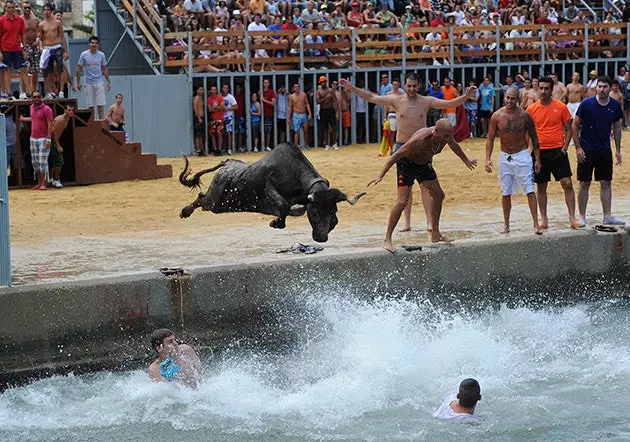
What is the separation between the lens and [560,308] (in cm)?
1487

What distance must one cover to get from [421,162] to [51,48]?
973 centimetres

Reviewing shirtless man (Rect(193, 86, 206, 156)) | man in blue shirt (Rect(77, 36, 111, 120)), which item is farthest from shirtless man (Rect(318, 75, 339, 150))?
man in blue shirt (Rect(77, 36, 111, 120))

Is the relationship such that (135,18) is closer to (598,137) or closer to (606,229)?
(598,137)

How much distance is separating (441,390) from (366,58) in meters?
17.8

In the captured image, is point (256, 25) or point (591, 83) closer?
point (256, 25)

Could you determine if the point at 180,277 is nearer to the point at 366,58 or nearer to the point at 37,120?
the point at 37,120

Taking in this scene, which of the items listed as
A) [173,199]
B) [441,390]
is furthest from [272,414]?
[173,199]

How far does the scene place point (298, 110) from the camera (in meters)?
27.7

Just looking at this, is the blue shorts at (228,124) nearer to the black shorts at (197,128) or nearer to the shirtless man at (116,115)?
the black shorts at (197,128)

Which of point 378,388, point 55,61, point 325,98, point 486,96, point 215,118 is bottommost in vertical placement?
point 378,388

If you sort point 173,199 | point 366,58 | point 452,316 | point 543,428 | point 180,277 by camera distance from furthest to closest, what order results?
point 366,58 → point 173,199 → point 452,316 → point 180,277 → point 543,428

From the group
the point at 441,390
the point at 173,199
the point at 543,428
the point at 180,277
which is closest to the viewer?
the point at 543,428

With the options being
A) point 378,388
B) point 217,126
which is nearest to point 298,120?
point 217,126

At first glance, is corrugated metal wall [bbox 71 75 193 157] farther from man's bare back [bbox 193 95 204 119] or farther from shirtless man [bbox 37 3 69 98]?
shirtless man [bbox 37 3 69 98]
